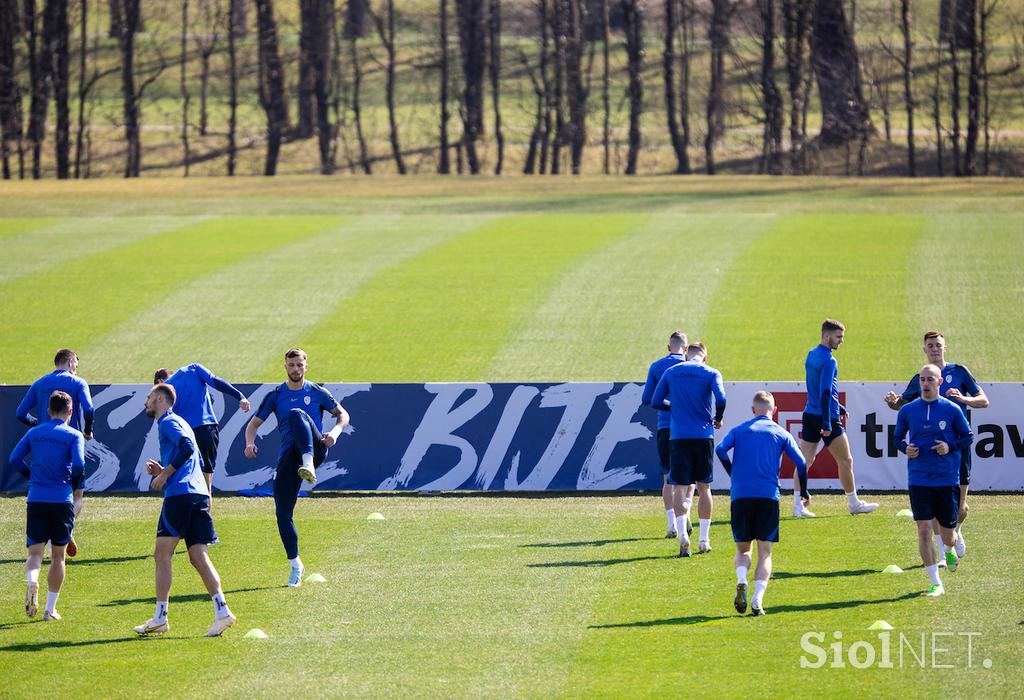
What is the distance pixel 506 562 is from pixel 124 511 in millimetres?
5772

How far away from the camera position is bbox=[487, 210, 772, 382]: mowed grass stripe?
2292 centimetres

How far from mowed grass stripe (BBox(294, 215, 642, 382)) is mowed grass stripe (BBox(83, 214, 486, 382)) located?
57cm

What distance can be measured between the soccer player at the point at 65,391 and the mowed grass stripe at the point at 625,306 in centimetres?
902

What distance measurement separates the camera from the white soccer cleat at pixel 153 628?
429 inches

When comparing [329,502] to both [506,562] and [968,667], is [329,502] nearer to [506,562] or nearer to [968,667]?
[506,562]

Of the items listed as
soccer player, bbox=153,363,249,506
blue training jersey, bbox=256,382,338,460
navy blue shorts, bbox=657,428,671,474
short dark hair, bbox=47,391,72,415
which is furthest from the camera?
soccer player, bbox=153,363,249,506

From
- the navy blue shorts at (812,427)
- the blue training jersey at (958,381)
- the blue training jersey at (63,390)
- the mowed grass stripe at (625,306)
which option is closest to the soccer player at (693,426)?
the blue training jersey at (958,381)

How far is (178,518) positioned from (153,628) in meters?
0.94

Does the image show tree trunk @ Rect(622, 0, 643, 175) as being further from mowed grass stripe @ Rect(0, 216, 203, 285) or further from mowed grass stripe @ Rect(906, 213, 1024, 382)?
mowed grass stripe @ Rect(0, 216, 203, 285)

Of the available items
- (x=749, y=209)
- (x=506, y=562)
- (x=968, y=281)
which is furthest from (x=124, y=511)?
(x=749, y=209)

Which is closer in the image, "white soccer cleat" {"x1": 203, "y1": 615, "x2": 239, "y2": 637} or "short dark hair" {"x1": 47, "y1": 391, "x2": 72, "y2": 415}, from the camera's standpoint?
"white soccer cleat" {"x1": 203, "y1": 615, "x2": 239, "y2": 637}

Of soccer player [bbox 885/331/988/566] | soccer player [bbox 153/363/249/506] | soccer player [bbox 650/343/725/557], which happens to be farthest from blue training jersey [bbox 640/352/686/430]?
soccer player [bbox 153/363/249/506]

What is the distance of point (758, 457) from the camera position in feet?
36.6

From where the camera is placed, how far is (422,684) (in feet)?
31.3
